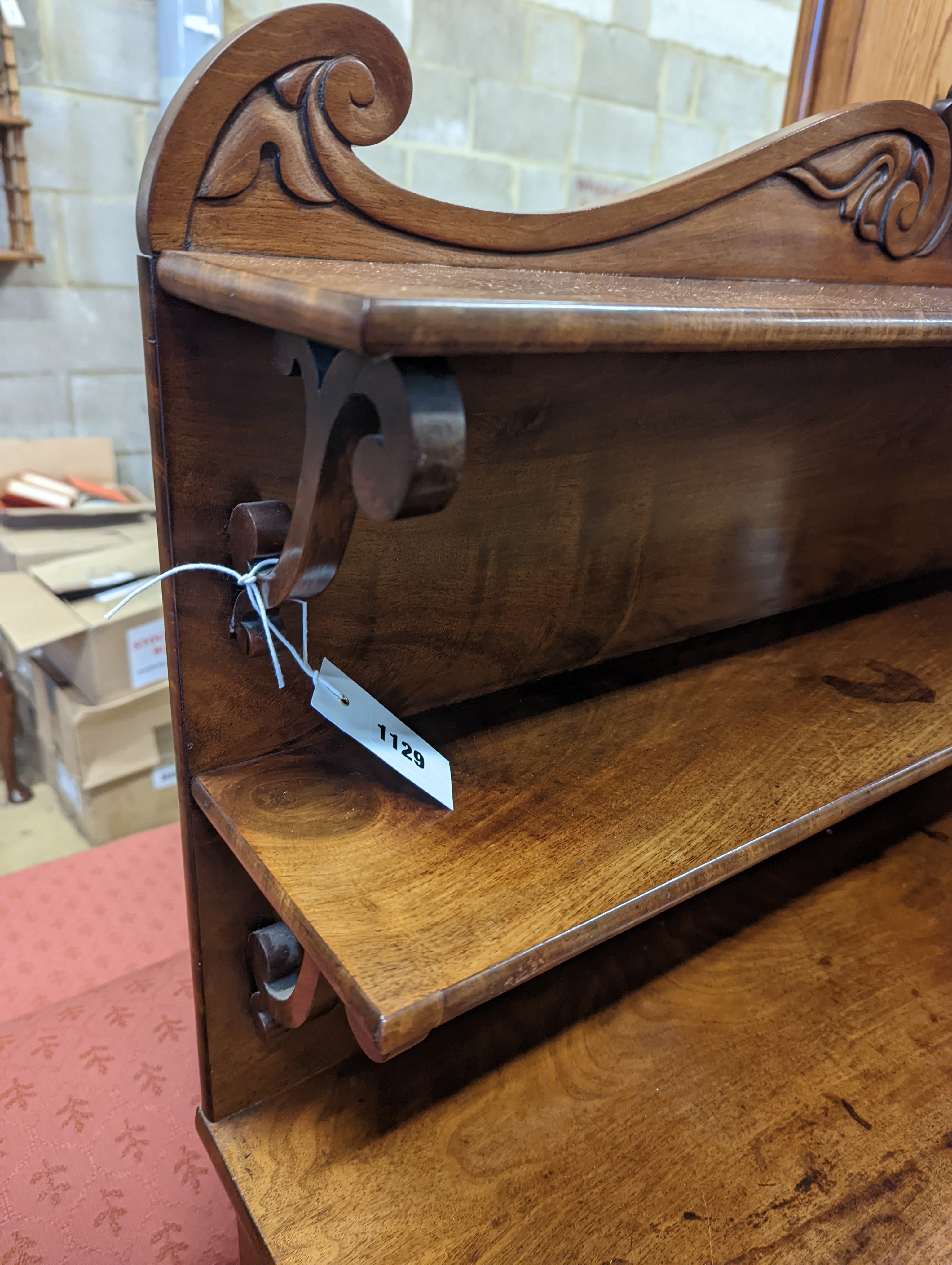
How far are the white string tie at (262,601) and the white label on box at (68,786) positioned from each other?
1.45 metres

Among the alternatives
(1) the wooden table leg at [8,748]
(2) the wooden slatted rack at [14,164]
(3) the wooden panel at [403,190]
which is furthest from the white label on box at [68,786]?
(3) the wooden panel at [403,190]

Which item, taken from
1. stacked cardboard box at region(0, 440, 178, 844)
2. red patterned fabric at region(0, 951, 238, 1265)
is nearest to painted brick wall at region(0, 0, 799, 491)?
stacked cardboard box at region(0, 440, 178, 844)

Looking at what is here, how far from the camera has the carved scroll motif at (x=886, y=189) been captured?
72cm

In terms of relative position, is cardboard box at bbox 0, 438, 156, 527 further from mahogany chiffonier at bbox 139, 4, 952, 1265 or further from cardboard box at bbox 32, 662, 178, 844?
mahogany chiffonier at bbox 139, 4, 952, 1265

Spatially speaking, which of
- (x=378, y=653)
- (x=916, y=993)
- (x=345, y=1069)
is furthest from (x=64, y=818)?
(x=916, y=993)

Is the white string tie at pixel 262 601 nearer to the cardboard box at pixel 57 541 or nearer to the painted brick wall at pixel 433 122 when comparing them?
the cardboard box at pixel 57 541

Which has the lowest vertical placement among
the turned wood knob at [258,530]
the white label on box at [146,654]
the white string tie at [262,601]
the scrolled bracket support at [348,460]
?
the white label on box at [146,654]

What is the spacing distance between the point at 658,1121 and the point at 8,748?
1765 mm

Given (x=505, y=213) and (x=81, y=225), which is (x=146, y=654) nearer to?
(x=81, y=225)

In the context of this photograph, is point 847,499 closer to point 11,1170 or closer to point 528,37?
point 11,1170

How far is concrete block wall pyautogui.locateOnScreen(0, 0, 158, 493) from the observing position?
1830 millimetres

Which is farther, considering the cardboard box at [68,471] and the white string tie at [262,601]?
the cardboard box at [68,471]

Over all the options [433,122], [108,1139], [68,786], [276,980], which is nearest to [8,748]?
[68,786]

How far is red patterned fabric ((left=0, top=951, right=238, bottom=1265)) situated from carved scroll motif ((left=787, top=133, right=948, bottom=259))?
1.24 metres
